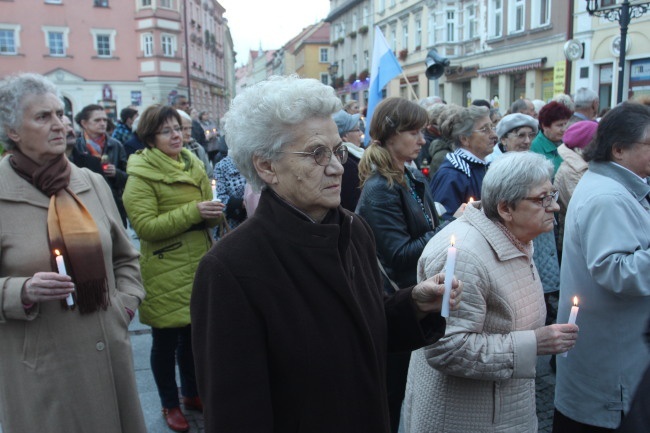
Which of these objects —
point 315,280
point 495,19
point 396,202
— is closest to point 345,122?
point 396,202

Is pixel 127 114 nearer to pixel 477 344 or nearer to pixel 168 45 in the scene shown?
pixel 477 344

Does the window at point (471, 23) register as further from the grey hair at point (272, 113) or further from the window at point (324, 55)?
the window at point (324, 55)

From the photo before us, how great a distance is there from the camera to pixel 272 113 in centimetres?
169

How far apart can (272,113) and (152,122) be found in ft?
7.29

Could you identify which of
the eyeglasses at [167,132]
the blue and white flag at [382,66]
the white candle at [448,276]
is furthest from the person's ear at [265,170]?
the blue and white flag at [382,66]

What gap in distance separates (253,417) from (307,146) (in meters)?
0.81

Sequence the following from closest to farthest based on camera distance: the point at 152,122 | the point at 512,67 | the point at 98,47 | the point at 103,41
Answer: the point at 152,122 < the point at 512,67 < the point at 98,47 < the point at 103,41

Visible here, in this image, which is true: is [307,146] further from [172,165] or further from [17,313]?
[172,165]

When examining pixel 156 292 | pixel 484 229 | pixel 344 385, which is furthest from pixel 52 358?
pixel 484 229

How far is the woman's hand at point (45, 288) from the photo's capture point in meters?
2.25

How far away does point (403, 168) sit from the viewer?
3.39 metres

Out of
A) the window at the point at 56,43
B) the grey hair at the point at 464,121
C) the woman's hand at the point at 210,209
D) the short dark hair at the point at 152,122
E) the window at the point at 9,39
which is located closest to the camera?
the woman's hand at the point at 210,209

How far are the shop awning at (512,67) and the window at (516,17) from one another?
1455 millimetres

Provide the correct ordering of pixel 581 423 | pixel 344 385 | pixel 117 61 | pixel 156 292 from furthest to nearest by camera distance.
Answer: pixel 117 61, pixel 156 292, pixel 581 423, pixel 344 385
